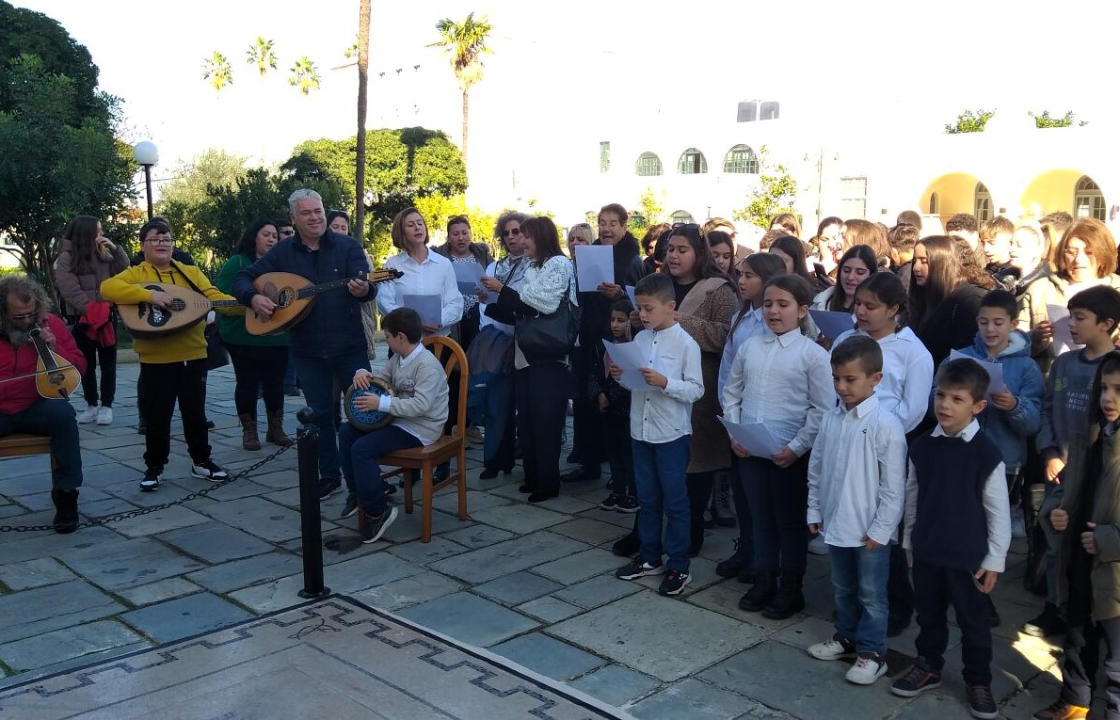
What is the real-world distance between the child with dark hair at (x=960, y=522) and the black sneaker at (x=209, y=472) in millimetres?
4673

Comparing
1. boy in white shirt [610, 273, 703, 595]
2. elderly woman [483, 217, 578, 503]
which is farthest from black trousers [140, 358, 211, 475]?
boy in white shirt [610, 273, 703, 595]

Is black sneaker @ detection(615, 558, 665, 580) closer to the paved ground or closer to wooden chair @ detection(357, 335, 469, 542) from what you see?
the paved ground

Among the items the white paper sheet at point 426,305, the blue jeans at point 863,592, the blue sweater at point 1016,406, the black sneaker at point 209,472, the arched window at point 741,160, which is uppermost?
the arched window at point 741,160

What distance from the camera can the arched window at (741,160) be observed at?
131 feet

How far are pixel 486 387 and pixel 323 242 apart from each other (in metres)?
1.52

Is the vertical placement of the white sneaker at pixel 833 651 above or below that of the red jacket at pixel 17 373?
below

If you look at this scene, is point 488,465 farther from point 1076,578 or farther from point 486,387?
point 1076,578

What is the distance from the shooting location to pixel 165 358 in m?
6.14

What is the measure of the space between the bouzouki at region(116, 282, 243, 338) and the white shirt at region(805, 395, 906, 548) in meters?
4.01

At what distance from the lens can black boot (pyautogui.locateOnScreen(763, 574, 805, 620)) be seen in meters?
4.13

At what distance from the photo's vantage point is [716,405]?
471 centimetres

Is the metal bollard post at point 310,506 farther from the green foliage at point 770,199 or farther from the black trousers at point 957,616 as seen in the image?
the green foliage at point 770,199

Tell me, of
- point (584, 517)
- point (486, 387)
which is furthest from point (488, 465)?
point (584, 517)

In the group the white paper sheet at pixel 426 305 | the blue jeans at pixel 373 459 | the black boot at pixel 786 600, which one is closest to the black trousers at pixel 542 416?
the white paper sheet at pixel 426 305
